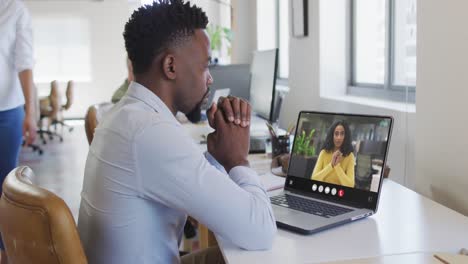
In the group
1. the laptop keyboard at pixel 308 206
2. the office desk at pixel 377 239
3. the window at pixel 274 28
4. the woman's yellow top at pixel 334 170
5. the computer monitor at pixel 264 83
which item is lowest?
the office desk at pixel 377 239

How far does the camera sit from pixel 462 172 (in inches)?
58.6

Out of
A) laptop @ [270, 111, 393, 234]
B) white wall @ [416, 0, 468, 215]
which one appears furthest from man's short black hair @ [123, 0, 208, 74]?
white wall @ [416, 0, 468, 215]

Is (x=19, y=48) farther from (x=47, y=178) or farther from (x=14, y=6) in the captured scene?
(x=47, y=178)

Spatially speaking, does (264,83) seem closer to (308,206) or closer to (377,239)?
(308,206)

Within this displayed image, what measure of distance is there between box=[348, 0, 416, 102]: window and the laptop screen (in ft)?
2.36

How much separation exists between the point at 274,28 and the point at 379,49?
1904 millimetres

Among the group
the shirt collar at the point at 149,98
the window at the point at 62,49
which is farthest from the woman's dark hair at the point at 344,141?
the window at the point at 62,49

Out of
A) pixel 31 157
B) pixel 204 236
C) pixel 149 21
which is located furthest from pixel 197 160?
pixel 31 157

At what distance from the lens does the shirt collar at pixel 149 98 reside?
3.94 ft

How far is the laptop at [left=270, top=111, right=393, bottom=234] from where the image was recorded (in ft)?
4.60

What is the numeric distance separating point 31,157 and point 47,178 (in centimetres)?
155

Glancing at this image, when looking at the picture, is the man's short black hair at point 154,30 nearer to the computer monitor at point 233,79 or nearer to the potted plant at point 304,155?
the potted plant at point 304,155

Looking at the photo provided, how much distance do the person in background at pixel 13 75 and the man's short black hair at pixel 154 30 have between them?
1.45m

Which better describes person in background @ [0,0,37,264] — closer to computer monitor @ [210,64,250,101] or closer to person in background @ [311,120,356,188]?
computer monitor @ [210,64,250,101]
